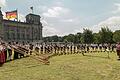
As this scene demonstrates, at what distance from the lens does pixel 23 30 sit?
164 m

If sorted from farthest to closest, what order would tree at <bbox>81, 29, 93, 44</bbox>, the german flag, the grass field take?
1. tree at <bbox>81, 29, 93, 44</bbox>
2. the german flag
3. the grass field

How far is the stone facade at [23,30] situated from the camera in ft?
483

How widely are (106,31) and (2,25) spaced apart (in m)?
53.2

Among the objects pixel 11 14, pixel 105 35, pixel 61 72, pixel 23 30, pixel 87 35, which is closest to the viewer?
pixel 61 72

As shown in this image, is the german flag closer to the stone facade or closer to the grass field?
the stone facade

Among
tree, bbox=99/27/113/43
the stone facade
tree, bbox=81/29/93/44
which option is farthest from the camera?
the stone facade

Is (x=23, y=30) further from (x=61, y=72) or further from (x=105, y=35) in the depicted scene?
(x=61, y=72)

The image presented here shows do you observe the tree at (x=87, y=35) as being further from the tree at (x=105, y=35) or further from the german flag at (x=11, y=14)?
the german flag at (x=11, y=14)

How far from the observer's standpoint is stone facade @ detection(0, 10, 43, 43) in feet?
483

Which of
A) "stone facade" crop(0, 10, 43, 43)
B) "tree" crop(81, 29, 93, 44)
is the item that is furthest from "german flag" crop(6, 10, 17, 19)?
"stone facade" crop(0, 10, 43, 43)

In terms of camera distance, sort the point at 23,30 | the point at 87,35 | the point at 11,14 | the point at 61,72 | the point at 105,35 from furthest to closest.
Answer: the point at 23,30 < the point at 87,35 < the point at 105,35 < the point at 11,14 < the point at 61,72

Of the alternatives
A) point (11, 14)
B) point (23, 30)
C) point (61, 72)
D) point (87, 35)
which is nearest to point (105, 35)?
point (87, 35)

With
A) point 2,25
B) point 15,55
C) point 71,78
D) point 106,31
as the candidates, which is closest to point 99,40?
point 106,31

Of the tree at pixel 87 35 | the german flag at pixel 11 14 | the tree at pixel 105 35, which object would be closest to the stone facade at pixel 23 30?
the german flag at pixel 11 14
